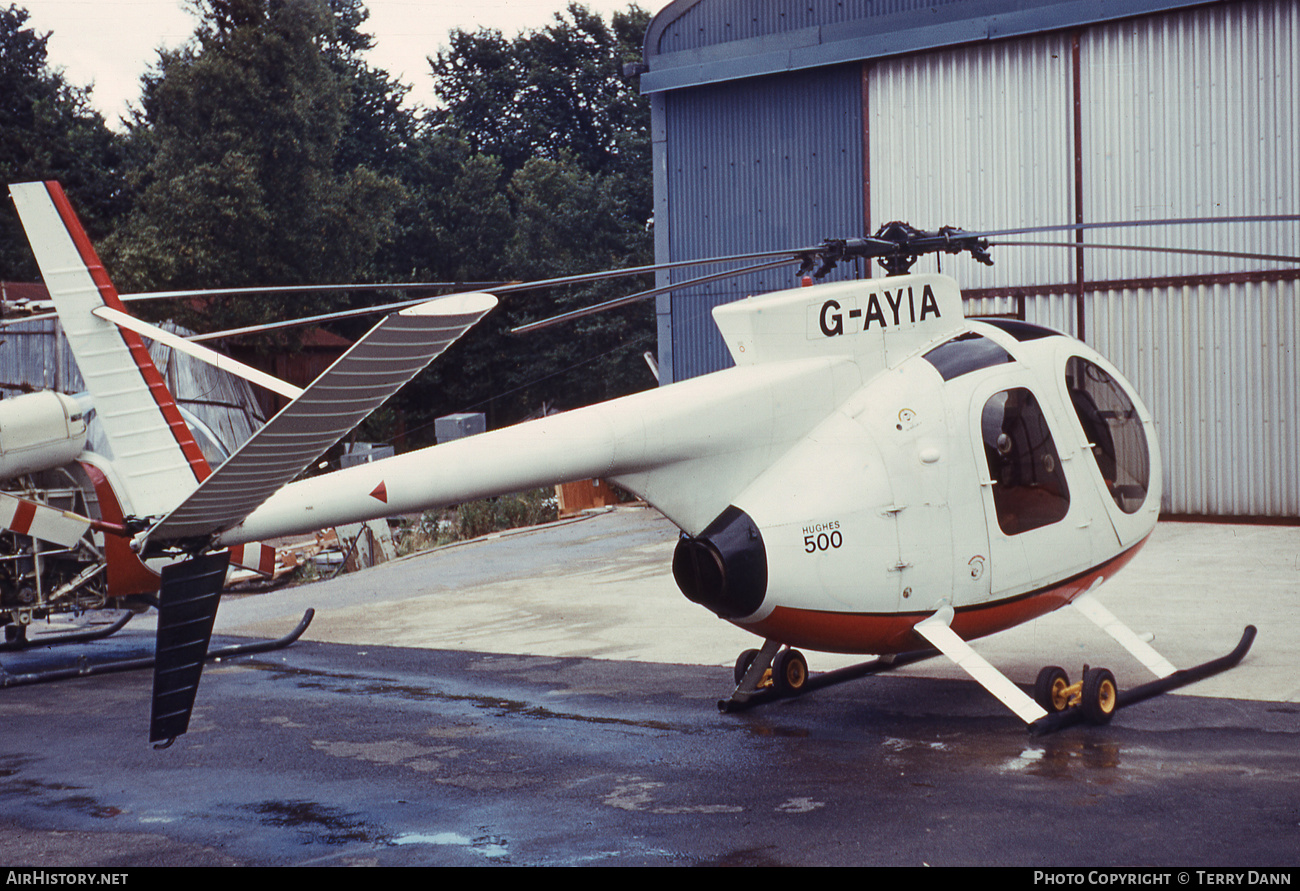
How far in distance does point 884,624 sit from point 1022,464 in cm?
148

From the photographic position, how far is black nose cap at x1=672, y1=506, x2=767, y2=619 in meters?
7.59

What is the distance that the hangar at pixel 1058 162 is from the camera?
1641 centimetres

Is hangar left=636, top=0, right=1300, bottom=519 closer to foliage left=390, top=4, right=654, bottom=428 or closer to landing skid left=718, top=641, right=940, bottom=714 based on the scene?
landing skid left=718, top=641, right=940, bottom=714

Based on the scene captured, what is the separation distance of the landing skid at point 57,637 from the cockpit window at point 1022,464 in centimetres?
1018

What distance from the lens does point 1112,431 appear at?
8.73 meters

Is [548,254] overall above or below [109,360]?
above

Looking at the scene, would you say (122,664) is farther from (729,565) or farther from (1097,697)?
(1097,697)

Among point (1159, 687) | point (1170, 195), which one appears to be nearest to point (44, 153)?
point (1170, 195)

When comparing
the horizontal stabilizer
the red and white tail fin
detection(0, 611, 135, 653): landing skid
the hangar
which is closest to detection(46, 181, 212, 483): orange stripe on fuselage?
the red and white tail fin

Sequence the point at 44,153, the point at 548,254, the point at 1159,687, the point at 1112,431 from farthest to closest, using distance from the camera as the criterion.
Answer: the point at 548,254, the point at 44,153, the point at 1112,431, the point at 1159,687

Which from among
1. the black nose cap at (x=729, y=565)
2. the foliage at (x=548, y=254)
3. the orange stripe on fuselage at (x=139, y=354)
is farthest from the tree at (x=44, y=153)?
the black nose cap at (x=729, y=565)

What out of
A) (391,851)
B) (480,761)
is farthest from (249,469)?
(480,761)

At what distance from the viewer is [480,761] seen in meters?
7.99

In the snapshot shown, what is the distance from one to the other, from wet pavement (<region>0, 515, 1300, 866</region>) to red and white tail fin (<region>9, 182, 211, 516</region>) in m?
2.03
